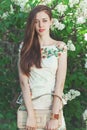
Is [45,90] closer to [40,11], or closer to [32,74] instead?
[32,74]

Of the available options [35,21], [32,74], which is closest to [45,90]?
[32,74]

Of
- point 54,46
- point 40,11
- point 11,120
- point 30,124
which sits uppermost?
point 40,11

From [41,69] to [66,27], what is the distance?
1.59 metres

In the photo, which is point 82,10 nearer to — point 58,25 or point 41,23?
point 58,25

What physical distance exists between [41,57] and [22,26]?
1.56m

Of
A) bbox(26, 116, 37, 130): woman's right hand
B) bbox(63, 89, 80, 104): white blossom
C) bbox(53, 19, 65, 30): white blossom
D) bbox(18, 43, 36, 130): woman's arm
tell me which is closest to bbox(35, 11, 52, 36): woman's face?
bbox(18, 43, 36, 130): woman's arm

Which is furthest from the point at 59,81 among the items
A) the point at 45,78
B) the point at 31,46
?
the point at 31,46

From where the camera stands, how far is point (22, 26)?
214 inches

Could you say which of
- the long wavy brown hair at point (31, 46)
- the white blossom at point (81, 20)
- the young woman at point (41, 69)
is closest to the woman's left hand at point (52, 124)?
the young woman at point (41, 69)

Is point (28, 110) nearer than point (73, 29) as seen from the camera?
Yes

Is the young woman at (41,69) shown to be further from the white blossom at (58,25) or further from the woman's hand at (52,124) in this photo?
the white blossom at (58,25)

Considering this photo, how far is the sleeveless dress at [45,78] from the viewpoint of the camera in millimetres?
3840

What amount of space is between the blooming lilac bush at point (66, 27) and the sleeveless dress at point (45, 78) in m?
1.25

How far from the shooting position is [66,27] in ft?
17.7
